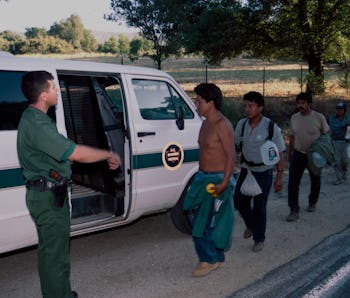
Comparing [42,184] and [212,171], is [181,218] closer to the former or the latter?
[212,171]

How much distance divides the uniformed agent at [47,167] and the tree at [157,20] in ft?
46.5

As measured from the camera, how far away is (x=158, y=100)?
5188 millimetres

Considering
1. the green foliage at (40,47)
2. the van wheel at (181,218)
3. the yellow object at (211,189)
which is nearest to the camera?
the yellow object at (211,189)

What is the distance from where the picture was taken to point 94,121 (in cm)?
528

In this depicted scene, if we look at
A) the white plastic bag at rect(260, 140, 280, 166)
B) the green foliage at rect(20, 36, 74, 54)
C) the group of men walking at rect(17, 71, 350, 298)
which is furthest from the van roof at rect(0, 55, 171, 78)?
the green foliage at rect(20, 36, 74, 54)

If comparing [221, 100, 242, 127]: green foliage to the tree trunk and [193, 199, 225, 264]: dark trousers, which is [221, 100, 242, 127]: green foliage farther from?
[193, 199, 225, 264]: dark trousers

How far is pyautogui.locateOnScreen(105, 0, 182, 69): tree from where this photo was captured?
655 inches

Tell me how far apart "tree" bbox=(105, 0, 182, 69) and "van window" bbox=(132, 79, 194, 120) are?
11963 millimetres

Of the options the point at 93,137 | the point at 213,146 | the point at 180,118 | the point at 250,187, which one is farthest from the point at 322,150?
the point at 93,137

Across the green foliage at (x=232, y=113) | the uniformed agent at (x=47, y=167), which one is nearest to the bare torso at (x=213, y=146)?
the uniformed agent at (x=47, y=167)

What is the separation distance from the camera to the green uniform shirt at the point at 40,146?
3.04 m

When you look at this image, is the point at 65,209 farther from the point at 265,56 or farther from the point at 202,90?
the point at 265,56

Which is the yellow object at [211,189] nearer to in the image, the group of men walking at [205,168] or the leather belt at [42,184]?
the group of men walking at [205,168]

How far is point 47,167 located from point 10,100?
1.07 meters
